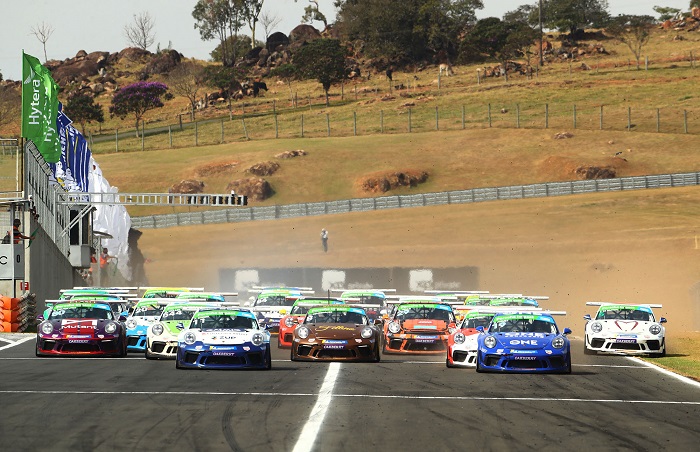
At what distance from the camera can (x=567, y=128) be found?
95.2 metres

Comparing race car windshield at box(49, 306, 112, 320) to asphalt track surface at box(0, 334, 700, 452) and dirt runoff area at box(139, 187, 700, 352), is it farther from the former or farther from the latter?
dirt runoff area at box(139, 187, 700, 352)

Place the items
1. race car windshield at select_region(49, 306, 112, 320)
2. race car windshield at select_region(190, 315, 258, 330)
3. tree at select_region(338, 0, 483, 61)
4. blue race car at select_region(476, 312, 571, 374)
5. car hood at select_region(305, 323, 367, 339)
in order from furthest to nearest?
tree at select_region(338, 0, 483, 61)
race car windshield at select_region(49, 306, 112, 320)
car hood at select_region(305, 323, 367, 339)
race car windshield at select_region(190, 315, 258, 330)
blue race car at select_region(476, 312, 571, 374)

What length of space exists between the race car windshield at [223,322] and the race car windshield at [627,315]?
10032 mm

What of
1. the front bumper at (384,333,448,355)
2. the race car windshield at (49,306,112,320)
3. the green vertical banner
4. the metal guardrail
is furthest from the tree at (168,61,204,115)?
the race car windshield at (49,306,112,320)

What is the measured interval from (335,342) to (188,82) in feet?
426

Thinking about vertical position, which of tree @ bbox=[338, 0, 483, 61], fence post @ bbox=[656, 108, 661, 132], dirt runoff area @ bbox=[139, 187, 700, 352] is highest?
tree @ bbox=[338, 0, 483, 61]

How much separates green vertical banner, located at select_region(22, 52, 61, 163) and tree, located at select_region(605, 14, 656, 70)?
11090 cm

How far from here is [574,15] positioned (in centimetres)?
16062

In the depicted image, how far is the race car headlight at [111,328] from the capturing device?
78.5 feet

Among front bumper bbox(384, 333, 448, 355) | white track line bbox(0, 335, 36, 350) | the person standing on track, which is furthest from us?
the person standing on track

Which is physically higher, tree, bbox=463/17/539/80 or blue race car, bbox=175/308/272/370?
tree, bbox=463/17/539/80

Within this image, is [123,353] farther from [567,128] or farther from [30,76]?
[567,128]

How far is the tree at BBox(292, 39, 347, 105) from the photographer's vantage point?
137 meters

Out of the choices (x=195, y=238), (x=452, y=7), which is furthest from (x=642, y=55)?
(x=195, y=238)
